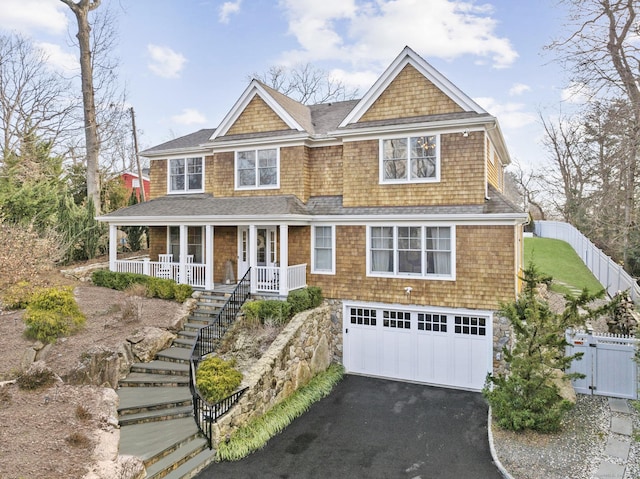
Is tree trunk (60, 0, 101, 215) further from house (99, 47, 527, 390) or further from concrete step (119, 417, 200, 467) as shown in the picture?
concrete step (119, 417, 200, 467)

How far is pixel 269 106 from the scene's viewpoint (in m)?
15.1

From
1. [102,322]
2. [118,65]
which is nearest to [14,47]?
Result: [118,65]

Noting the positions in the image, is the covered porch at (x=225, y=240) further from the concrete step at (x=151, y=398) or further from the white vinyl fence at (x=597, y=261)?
the white vinyl fence at (x=597, y=261)

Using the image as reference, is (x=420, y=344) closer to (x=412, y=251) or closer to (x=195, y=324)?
(x=412, y=251)

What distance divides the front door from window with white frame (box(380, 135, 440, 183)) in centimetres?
473

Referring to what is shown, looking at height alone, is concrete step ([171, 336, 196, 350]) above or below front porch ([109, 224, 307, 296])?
below

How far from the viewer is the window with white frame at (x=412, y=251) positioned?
40.5 feet

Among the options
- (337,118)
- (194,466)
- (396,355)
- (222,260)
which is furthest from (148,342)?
(337,118)

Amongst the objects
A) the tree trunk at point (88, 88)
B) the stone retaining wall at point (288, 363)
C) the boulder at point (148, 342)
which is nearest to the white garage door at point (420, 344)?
Result: the stone retaining wall at point (288, 363)

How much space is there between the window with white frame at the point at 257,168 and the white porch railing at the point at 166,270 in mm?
3612

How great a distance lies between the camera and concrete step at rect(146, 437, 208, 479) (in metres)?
7.06

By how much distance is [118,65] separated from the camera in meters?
25.6

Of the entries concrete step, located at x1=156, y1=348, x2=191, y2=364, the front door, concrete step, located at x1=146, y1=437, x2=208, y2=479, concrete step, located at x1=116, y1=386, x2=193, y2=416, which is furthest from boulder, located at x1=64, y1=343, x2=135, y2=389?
the front door

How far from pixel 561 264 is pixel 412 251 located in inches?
654
